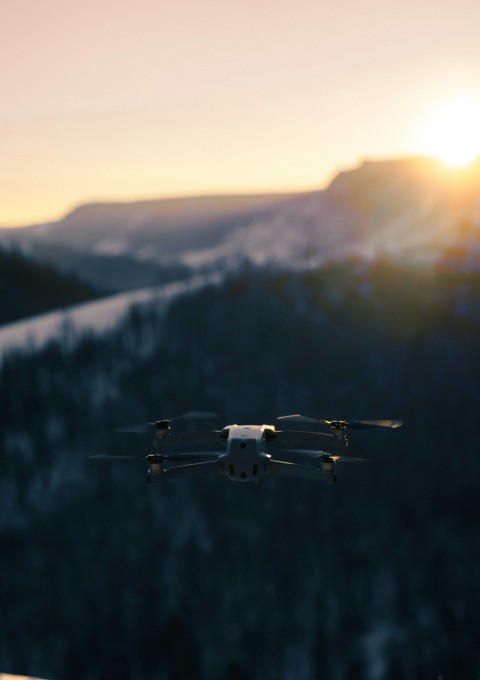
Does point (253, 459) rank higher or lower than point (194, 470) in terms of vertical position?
higher

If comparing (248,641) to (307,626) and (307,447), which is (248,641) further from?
(307,447)

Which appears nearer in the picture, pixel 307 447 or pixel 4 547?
pixel 307 447

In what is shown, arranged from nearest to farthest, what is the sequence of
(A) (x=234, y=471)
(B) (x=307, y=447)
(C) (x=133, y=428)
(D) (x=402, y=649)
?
(A) (x=234, y=471) < (B) (x=307, y=447) < (C) (x=133, y=428) < (D) (x=402, y=649)

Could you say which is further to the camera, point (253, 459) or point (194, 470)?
point (253, 459)

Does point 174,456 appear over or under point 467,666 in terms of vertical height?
over

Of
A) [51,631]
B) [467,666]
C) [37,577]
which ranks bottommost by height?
[467,666]

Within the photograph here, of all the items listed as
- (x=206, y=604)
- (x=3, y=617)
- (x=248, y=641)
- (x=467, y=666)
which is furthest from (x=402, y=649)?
(x=3, y=617)

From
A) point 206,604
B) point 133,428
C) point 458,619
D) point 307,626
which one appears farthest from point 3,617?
point 133,428

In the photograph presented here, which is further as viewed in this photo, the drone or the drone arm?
the drone arm

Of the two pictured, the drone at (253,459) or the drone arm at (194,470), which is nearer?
the drone at (253,459)

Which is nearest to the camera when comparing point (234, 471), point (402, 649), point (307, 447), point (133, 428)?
point (234, 471)
